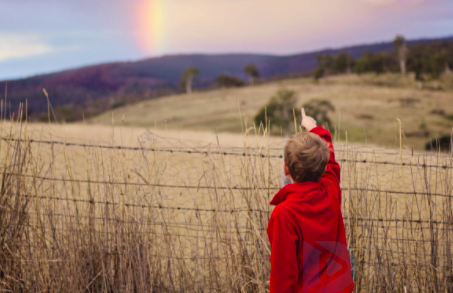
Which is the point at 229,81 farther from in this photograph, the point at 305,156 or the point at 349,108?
the point at 305,156

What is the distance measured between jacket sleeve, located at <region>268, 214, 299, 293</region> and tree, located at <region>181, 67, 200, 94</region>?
78.0 metres

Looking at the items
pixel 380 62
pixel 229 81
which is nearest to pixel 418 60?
pixel 380 62

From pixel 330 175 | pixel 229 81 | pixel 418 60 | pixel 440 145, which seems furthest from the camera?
pixel 229 81

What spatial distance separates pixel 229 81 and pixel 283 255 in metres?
75.3

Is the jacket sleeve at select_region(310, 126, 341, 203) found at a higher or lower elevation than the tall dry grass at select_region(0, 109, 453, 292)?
higher

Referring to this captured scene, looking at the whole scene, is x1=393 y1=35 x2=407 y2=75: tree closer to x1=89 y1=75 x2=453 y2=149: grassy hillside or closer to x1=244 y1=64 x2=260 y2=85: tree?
x1=89 y1=75 x2=453 y2=149: grassy hillside

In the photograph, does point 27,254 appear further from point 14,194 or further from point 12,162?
point 12,162

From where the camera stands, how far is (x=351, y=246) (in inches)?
126

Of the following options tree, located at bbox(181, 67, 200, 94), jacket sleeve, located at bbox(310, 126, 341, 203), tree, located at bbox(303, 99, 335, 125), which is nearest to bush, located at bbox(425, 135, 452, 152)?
jacket sleeve, located at bbox(310, 126, 341, 203)

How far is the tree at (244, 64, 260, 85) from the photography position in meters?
79.8

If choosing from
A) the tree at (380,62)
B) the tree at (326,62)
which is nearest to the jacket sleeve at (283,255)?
the tree at (380,62)

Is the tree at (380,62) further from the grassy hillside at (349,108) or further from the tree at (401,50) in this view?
the grassy hillside at (349,108)

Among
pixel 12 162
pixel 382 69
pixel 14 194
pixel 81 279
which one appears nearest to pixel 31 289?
pixel 81 279

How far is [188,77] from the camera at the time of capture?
79750 mm
